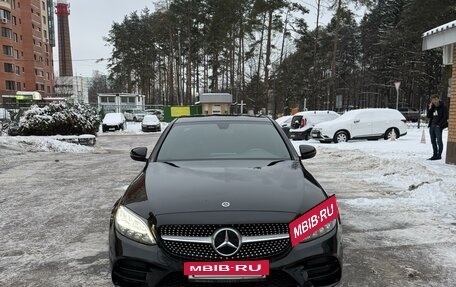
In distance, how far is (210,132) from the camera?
15.5ft

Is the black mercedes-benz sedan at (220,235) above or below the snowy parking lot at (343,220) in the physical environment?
above

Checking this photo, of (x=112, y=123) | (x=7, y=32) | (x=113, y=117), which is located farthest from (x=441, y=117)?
(x=7, y=32)

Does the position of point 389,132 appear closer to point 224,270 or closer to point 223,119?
point 223,119

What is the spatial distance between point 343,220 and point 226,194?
334 cm

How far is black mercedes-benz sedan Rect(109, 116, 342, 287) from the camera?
2725 mm

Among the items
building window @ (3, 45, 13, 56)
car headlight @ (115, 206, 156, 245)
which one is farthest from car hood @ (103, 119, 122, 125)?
building window @ (3, 45, 13, 56)

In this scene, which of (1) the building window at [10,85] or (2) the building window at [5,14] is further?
(1) the building window at [10,85]

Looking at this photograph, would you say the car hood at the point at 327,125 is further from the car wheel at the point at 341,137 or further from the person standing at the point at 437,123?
the person standing at the point at 437,123

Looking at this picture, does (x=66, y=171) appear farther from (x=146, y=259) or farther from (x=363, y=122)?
(x=363, y=122)

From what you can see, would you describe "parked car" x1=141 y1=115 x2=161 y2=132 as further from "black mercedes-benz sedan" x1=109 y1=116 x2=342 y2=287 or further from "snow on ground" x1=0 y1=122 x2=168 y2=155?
"black mercedes-benz sedan" x1=109 y1=116 x2=342 y2=287

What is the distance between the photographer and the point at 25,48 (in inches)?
2945

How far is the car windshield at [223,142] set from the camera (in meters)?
4.33

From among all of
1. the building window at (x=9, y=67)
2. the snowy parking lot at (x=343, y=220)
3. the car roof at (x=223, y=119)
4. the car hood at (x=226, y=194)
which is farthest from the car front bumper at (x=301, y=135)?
the building window at (x=9, y=67)

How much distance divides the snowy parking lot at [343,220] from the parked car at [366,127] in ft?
22.3
